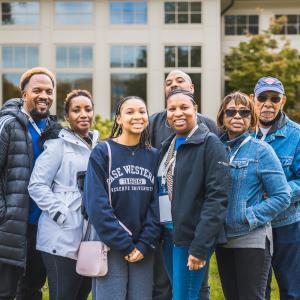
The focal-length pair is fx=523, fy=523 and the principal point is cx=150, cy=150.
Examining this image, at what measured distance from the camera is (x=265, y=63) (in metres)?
23.1

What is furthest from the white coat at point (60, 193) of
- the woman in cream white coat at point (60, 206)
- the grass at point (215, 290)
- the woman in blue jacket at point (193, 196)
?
the grass at point (215, 290)

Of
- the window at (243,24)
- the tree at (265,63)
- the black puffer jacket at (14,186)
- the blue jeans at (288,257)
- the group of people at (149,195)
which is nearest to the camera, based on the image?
the group of people at (149,195)

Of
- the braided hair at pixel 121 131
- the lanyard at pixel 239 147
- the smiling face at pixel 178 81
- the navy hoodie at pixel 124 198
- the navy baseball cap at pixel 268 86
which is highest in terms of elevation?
the smiling face at pixel 178 81

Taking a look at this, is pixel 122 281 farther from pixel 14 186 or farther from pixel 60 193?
pixel 14 186

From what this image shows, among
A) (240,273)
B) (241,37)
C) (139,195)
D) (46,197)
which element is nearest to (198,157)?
(139,195)

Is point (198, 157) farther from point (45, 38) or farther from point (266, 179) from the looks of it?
point (45, 38)

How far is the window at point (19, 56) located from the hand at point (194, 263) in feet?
69.0

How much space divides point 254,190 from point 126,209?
978 mm

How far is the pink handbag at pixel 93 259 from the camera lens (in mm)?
3812

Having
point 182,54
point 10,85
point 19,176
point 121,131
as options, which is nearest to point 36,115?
point 19,176

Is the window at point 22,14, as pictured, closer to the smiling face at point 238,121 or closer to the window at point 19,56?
the window at point 19,56

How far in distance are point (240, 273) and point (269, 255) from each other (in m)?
0.36

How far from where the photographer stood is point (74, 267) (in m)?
4.20

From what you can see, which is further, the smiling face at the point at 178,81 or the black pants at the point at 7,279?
the smiling face at the point at 178,81
